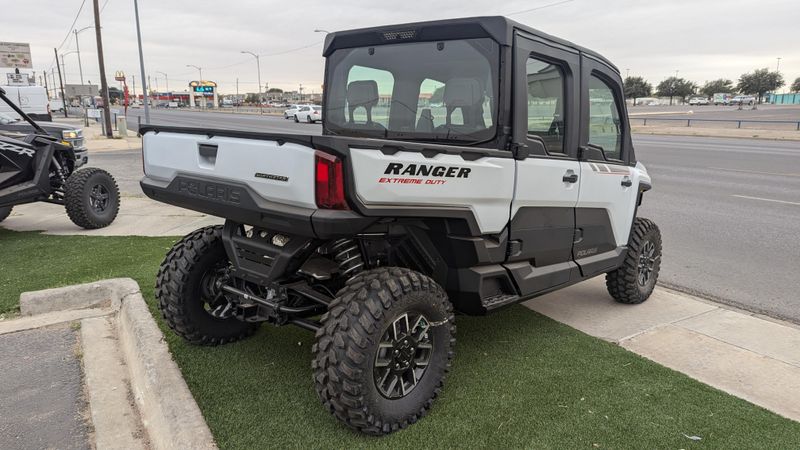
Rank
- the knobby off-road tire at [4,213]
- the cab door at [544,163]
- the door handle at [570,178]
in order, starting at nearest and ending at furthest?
1. the cab door at [544,163]
2. the door handle at [570,178]
3. the knobby off-road tire at [4,213]

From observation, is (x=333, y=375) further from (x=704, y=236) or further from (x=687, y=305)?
(x=704, y=236)

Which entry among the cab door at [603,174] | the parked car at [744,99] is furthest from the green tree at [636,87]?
the cab door at [603,174]

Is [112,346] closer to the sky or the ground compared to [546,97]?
closer to the ground

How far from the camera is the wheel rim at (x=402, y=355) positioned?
2.92 metres

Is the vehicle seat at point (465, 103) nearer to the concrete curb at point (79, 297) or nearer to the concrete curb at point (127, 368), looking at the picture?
the concrete curb at point (127, 368)

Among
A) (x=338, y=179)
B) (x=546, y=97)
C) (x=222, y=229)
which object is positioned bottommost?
(x=222, y=229)

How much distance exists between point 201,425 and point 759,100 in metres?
109

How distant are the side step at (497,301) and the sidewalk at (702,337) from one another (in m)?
1.14

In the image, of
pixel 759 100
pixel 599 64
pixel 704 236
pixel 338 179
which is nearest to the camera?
pixel 338 179

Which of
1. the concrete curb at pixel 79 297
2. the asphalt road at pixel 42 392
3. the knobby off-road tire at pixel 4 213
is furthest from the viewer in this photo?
the knobby off-road tire at pixel 4 213

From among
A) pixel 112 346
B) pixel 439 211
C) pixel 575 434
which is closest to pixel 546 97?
pixel 439 211

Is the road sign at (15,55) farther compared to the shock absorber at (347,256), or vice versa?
the road sign at (15,55)

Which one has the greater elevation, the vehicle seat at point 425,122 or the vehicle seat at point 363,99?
the vehicle seat at point 363,99

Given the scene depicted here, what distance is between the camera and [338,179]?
8.37 ft
